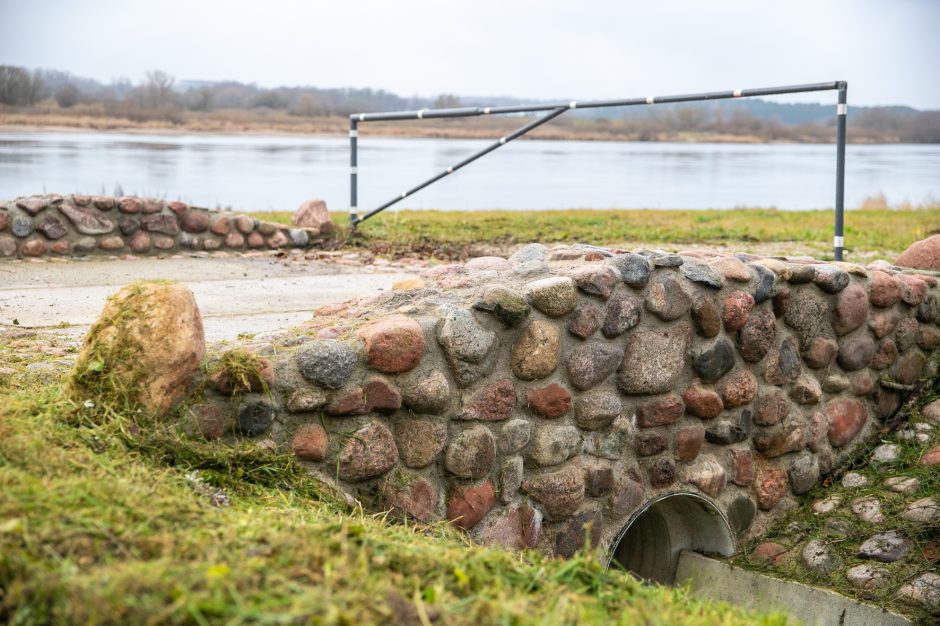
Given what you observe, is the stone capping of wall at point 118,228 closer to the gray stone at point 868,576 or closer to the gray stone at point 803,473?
the gray stone at point 803,473

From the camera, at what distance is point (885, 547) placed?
468 cm

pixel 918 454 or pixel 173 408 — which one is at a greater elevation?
pixel 173 408

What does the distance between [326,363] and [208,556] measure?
49.9 inches

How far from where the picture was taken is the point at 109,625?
2.01 metres

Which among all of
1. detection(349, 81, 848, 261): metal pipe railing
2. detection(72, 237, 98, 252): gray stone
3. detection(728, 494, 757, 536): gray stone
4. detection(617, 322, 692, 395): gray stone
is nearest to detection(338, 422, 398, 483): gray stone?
detection(617, 322, 692, 395): gray stone

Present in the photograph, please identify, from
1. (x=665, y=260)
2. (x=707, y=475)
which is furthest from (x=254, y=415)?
(x=707, y=475)

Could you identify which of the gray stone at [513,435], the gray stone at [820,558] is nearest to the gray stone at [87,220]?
the gray stone at [513,435]

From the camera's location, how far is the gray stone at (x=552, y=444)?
4145mm

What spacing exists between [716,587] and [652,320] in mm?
1543

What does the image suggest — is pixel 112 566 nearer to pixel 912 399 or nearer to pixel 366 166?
pixel 912 399

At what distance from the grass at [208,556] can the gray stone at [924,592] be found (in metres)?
1.75

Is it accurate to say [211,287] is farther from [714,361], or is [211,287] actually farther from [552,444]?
[714,361]

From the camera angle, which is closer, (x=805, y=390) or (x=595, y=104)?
(x=805, y=390)

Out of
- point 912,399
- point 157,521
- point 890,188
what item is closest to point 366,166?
point 890,188
